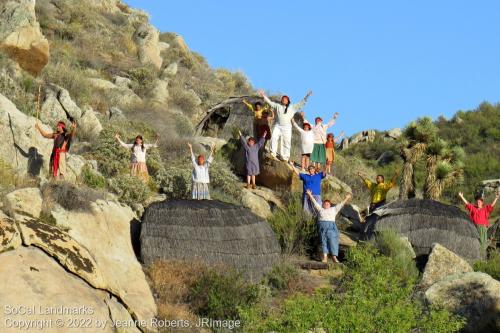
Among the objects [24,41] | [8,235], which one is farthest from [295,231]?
[24,41]

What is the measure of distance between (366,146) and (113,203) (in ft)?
107

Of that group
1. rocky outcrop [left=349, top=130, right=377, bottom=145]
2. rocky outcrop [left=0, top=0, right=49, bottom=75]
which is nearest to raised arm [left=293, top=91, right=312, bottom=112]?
rocky outcrop [left=0, top=0, right=49, bottom=75]

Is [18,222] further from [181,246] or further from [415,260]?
[415,260]

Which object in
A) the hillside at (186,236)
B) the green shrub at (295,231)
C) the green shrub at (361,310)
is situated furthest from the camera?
the green shrub at (295,231)

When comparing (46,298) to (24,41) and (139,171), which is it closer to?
(139,171)

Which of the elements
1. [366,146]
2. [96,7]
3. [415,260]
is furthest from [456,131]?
[415,260]

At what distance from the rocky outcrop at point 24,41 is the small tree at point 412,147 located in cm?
1193

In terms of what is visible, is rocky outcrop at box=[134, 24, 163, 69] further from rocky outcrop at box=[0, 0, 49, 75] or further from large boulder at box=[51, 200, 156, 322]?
large boulder at box=[51, 200, 156, 322]

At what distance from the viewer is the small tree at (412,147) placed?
89.1ft

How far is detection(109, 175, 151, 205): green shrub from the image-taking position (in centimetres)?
2180

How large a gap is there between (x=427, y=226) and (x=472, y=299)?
3.84 meters

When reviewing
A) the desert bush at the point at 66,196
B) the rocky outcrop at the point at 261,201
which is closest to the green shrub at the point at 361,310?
the desert bush at the point at 66,196

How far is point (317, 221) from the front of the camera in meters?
21.7

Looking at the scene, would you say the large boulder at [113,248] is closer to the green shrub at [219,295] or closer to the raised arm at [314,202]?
the green shrub at [219,295]
